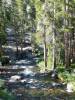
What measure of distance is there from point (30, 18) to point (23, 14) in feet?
19.3

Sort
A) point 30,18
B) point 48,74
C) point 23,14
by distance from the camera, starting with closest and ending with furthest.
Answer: point 48,74 → point 23,14 → point 30,18

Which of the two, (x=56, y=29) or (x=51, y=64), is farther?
(x=51, y=64)

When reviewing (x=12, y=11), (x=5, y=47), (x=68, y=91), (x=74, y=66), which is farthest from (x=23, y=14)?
(x=68, y=91)

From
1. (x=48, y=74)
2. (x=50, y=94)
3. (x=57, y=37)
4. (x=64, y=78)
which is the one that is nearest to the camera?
(x=50, y=94)

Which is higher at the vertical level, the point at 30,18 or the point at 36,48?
Answer: the point at 30,18

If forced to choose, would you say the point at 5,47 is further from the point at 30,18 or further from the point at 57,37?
the point at 57,37

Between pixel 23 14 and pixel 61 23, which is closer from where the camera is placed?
pixel 61 23

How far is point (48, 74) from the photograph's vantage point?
35406 millimetres

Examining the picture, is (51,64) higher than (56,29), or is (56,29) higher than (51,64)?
(56,29)

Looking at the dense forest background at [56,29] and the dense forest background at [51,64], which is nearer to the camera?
the dense forest background at [51,64]

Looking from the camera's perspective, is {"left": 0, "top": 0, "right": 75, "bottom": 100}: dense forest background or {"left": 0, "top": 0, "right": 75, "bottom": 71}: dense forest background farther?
{"left": 0, "top": 0, "right": 75, "bottom": 71}: dense forest background

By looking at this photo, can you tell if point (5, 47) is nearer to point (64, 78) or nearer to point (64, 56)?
point (64, 56)

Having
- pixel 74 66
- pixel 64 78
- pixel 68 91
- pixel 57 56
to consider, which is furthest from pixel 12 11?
pixel 68 91

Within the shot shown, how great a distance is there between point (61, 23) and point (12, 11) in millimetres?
30619
